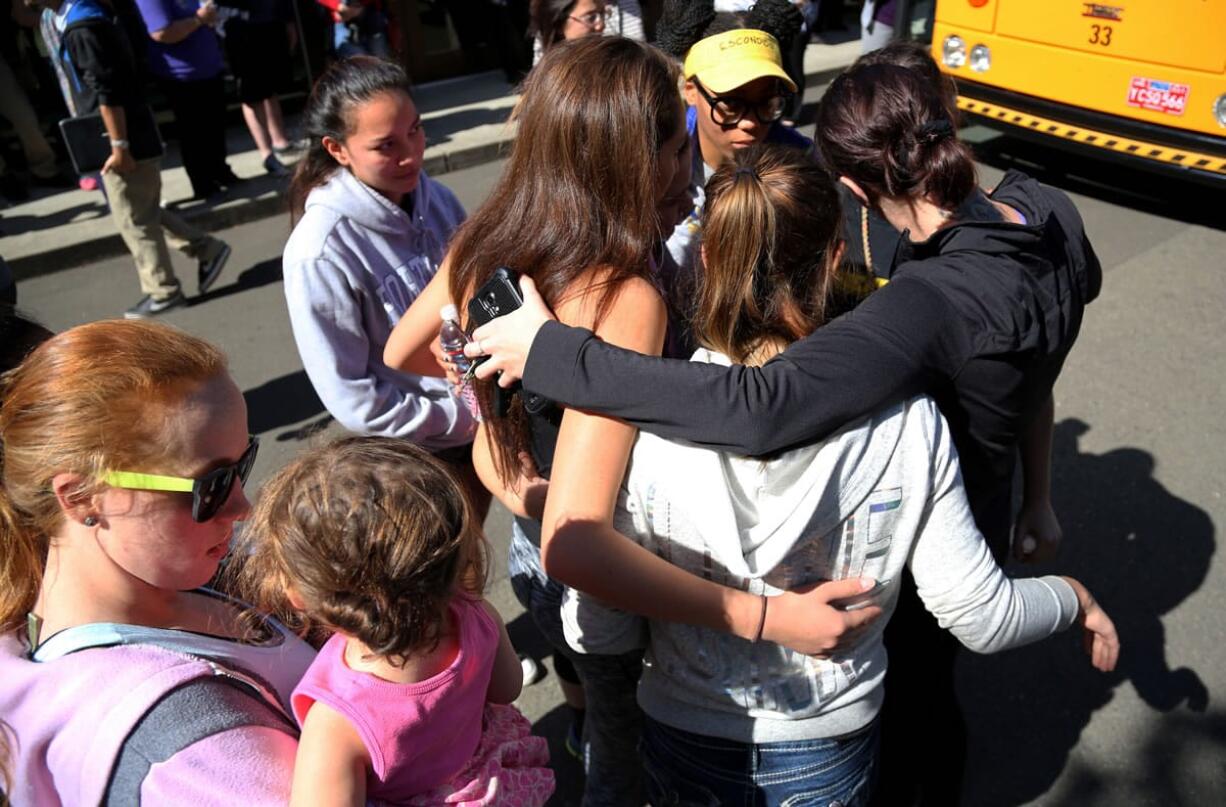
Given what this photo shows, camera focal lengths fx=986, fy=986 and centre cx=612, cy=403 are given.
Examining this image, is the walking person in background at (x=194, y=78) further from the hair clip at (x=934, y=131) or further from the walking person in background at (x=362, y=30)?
the hair clip at (x=934, y=131)

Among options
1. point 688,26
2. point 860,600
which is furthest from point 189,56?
point 860,600

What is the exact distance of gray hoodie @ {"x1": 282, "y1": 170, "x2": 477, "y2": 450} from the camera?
238 cm

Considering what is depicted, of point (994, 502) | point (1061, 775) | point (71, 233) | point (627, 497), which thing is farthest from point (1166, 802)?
point (71, 233)

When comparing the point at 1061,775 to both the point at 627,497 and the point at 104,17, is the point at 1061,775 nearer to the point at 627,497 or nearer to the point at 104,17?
the point at 627,497

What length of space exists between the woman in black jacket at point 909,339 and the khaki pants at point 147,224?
467 centimetres

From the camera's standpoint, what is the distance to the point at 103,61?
5.21 m

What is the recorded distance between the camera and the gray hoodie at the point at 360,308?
238 centimetres

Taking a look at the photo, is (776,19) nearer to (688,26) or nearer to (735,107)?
(688,26)

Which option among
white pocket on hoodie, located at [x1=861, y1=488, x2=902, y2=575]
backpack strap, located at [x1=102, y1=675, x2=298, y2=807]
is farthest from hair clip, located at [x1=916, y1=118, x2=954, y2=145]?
backpack strap, located at [x1=102, y1=675, x2=298, y2=807]

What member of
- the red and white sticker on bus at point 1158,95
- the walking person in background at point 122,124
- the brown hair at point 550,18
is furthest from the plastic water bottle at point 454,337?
the red and white sticker on bus at point 1158,95

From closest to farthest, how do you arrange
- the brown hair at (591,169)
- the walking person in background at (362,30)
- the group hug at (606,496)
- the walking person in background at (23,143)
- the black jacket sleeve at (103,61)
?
the group hug at (606,496)
the brown hair at (591,169)
the black jacket sleeve at (103,61)
the walking person in background at (23,143)
the walking person in background at (362,30)

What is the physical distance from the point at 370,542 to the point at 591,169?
2.40ft

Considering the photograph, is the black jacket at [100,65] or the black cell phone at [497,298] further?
the black jacket at [100,65]

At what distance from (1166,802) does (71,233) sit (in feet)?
23.1
